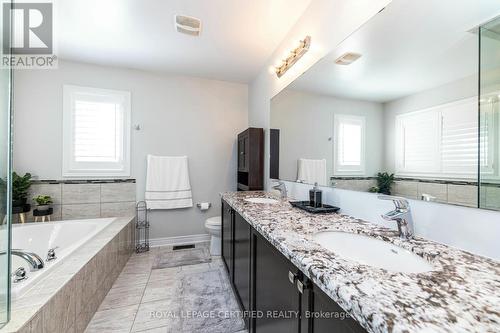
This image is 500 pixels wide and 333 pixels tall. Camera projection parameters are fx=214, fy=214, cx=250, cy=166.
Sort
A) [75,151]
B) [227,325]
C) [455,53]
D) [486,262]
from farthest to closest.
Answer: [75,151] < [227,325] < [455,53] < [486,262]

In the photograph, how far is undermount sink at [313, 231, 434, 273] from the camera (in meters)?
0.75

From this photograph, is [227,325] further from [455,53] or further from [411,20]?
[411,20]

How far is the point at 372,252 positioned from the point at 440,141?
0.51 meters

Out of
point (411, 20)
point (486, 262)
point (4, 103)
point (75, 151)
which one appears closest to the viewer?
point (486, 262)

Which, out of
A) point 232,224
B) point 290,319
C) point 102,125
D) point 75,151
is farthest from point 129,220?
point 290,319

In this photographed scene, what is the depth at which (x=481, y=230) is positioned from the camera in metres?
0.72

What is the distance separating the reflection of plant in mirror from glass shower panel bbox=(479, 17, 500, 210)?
1.15 feet

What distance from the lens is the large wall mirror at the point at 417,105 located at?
0.71 meters

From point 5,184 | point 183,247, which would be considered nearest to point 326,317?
point 5,184

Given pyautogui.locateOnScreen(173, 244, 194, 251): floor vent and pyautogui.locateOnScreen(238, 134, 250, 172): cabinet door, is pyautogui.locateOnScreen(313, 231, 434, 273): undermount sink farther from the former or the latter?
pyautogui.locateOnScreen(173, 244, 194, 251): floor vent

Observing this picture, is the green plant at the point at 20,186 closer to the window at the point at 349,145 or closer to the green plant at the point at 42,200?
the green plant at the point at 42,200

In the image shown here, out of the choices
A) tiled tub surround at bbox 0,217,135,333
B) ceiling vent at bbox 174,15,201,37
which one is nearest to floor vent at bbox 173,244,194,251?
tiled tub surround at bbox 0,217,135,333

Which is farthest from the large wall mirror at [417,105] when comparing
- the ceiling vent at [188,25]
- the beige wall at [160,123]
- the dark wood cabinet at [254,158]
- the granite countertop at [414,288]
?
the beige wall at [160,123]

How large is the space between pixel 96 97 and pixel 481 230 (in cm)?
348
